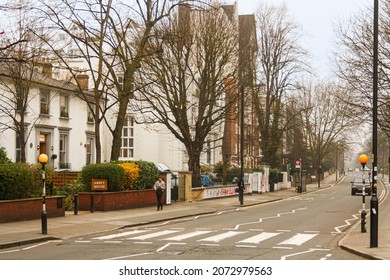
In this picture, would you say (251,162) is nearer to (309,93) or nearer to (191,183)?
(309,93)

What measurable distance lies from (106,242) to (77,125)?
105ft

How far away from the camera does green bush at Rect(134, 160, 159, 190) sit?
33.9m

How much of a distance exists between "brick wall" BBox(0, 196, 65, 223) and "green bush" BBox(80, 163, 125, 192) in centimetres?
437

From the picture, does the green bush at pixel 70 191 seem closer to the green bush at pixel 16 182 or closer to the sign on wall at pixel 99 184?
the sign on wall at pixel 99 184

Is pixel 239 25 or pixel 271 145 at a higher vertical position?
pixel 239 25

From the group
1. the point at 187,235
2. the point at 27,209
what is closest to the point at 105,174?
the point at 27,209

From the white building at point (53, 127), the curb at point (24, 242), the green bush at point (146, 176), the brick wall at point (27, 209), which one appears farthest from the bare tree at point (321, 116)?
the curb at point (24, 242)

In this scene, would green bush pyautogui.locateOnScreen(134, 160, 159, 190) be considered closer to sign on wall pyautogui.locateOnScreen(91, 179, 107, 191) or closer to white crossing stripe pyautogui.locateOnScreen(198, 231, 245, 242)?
sign on wall pyautogui.locateOnScreen(91, 179, 107, 191)

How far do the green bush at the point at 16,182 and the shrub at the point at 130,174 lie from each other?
7624 millimetres

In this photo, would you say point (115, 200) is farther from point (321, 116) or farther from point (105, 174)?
point (321, 116)

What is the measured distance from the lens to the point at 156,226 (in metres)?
24.0

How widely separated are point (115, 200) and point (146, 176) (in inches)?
159

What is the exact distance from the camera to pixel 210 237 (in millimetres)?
19156
